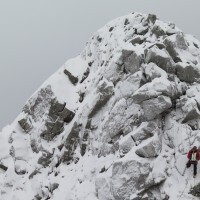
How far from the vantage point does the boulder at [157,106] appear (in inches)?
840

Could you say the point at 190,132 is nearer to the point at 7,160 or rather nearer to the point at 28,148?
the point at 28,148

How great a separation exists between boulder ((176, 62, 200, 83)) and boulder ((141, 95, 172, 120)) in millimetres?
2926

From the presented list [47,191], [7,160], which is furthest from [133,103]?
[7,160]

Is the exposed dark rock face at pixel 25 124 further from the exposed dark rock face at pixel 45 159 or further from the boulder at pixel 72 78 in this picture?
the boulder at pixel 72 78

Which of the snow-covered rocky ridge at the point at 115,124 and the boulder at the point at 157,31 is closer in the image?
the snow-covered rocky ridge at the point at 115,124

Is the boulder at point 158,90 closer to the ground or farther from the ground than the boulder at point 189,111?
farther from the ground

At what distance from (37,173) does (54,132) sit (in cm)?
360

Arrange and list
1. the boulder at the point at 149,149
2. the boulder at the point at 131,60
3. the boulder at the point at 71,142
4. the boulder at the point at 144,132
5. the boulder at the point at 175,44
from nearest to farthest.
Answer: the boulder at the point at 149,149 → the boulder at the point at 144,132 → the boulder at the point at 131,60 → the boulder at the point at 175,44 → the boulder at the point at 71,142

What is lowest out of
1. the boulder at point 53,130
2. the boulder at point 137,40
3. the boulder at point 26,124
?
the boulder at point 53,130

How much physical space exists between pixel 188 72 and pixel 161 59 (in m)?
2.11

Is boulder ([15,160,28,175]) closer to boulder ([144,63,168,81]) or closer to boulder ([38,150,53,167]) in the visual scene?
boulder ([38,150,53,167])

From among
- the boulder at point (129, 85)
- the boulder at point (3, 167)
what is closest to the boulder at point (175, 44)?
the boulder at point (129, 85)

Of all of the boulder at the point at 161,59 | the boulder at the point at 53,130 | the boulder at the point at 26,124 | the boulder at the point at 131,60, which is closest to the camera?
the boulder at the point at 161,59

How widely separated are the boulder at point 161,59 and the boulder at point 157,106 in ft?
10.0
